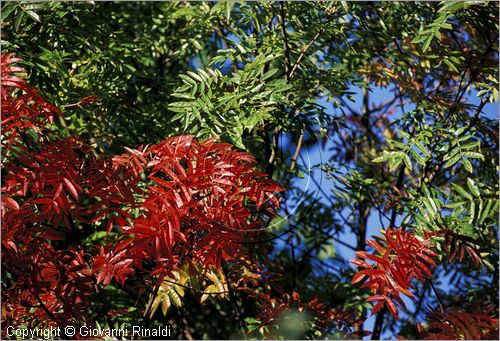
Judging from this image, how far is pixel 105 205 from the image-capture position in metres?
2.68

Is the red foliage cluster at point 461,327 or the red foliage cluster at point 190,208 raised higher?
the red foliage cluster at point 190,208

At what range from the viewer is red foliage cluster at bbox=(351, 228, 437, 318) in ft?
8.39

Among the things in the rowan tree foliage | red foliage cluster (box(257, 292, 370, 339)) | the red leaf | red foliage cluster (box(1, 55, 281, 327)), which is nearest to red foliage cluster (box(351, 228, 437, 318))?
the rowan tree foliage

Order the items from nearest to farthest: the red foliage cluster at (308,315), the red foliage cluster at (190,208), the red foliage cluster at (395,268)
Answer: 1. the red foliage cluster at (190,208)
2. the red foliage cluster at (395,268)
3. the red foliage cluster at (308,315)

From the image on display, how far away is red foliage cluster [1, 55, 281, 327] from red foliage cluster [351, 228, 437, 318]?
1.36 ft

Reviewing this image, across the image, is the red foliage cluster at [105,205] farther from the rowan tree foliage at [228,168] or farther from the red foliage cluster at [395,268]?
the red foliage cluster at [395,268]

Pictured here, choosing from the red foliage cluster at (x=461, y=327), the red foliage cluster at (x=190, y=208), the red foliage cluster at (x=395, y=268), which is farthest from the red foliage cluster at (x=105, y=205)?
the red foliage cluster at (x=461, y=327)

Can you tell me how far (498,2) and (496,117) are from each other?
56 centimetres

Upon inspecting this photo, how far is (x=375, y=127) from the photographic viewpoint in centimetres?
496

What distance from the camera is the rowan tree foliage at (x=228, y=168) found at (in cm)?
260

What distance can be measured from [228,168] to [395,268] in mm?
685

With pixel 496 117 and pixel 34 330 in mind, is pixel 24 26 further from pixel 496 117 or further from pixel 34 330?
pixel 496 117

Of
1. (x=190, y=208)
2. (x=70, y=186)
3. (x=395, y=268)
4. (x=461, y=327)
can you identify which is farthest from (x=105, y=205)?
(x=461, y=327)

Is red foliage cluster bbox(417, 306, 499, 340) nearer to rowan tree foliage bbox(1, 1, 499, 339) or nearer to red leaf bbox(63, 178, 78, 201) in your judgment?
rowan tree foliage bbox(1, 1, 499, 339)
